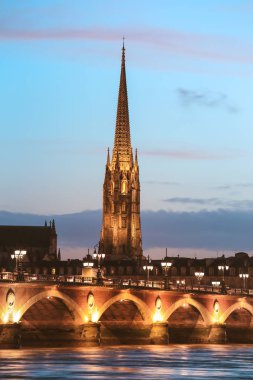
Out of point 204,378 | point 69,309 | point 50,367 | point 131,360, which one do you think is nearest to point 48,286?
point 69,309

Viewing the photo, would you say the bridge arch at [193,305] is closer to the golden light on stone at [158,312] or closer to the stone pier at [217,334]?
the stone pier at [217,334]

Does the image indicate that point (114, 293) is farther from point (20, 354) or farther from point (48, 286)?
point (20, 354)

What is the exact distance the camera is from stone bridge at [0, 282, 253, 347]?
118188 millimetres

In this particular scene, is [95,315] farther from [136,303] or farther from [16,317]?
[16,317]

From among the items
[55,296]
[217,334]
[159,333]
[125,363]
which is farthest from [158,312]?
[125,363]

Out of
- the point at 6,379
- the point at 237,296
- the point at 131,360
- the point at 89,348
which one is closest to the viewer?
the point at 6,379

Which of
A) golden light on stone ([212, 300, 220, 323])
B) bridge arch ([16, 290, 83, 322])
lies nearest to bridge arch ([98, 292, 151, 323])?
bridge arch ([16, 290, 83, 322])

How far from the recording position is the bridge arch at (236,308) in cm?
15409

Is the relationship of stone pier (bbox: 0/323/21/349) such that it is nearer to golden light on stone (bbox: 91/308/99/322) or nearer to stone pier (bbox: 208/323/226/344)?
golden light on stone (bbox: 91/308/99/322)

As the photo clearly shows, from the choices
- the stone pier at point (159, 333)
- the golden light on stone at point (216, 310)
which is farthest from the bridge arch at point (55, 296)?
the golden light on stone at point (216, 310)

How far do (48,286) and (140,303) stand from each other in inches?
760

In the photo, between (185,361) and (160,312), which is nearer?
(185,361)

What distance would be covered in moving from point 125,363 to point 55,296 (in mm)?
24193

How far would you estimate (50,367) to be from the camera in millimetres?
94750
